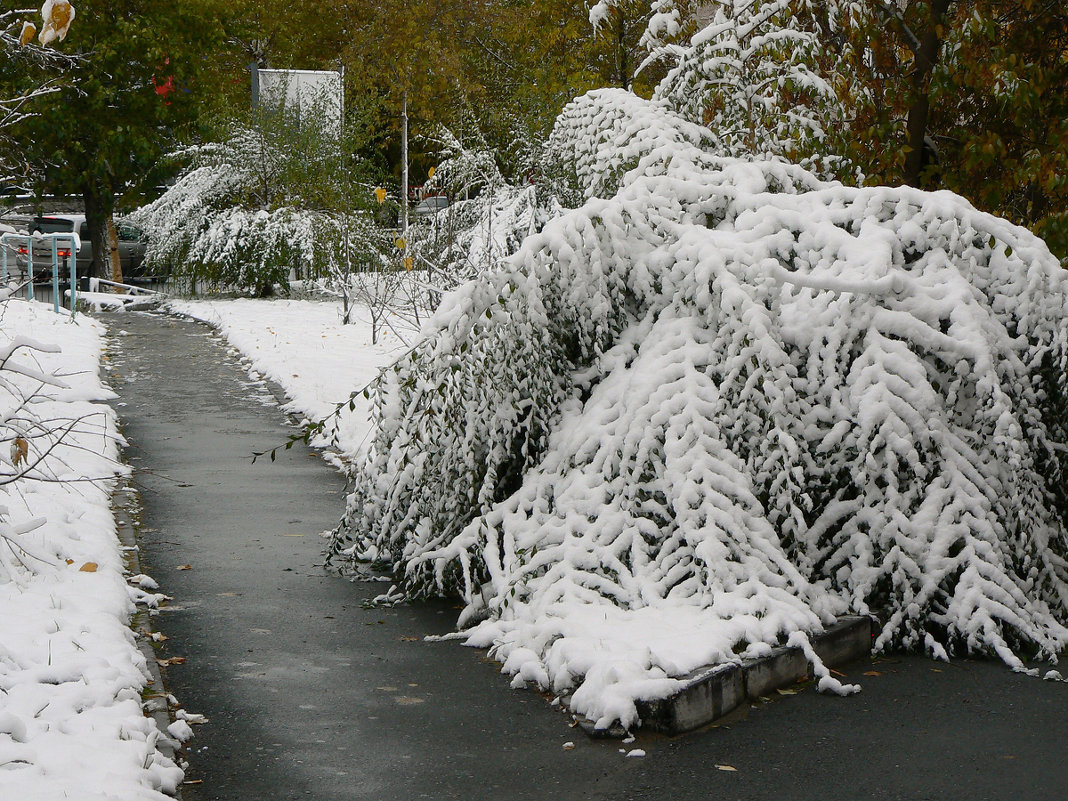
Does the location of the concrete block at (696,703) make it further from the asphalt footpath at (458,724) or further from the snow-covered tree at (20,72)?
the snow-covered tree at (20,72)

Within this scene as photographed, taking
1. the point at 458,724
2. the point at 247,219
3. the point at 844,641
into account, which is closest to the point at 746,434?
the point at 844,641

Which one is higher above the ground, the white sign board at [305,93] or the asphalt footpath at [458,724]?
the white sign board at [305,93]

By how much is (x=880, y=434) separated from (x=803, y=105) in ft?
17.3

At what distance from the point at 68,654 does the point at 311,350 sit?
11950mm

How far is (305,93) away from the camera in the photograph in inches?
1023

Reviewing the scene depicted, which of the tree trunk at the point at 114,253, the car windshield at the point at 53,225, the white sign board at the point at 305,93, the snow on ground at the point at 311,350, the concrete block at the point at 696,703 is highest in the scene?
the white sign board at the point at 305,93

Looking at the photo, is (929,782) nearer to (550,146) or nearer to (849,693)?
(849,693)

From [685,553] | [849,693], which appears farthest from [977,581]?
[685,553]

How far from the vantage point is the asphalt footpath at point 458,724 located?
450 centimetres

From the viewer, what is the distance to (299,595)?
22.6 ft

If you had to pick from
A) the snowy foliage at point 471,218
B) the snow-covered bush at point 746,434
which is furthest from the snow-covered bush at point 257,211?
the snow-covered bush at point 746,434

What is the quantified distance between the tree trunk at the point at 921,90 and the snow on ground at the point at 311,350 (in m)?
4.49

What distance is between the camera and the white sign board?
25391 mm

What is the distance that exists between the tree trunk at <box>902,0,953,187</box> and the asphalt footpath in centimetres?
509
